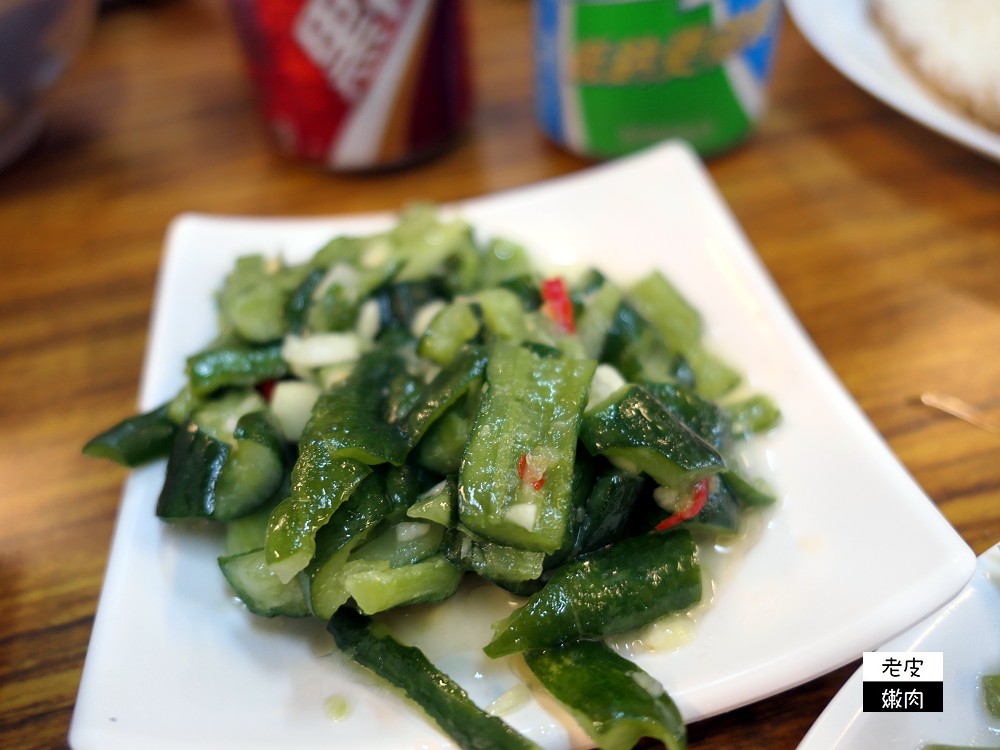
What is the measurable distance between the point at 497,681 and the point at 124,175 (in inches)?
76.0

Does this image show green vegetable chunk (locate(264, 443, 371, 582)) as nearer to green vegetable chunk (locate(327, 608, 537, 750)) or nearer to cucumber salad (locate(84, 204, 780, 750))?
cucumber salad (locate(84, 204, 780, 750))

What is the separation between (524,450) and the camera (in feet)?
3.34

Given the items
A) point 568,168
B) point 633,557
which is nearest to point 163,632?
point 633,557

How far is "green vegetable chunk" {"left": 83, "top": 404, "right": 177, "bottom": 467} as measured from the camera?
1.21 m

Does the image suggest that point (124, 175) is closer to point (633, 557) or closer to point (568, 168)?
point (568, 168)

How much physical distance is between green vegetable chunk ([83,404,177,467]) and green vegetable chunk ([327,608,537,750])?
43cm

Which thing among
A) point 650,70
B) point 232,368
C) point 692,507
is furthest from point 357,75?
point 692,507

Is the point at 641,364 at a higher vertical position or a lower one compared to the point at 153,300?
higher

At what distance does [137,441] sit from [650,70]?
4.32 ft

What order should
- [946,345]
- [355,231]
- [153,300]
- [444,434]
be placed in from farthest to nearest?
[153,300] → [355,231] → [946,345] → [444,434]

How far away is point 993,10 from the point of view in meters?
1.69

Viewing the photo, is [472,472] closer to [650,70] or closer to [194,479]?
[194,479]

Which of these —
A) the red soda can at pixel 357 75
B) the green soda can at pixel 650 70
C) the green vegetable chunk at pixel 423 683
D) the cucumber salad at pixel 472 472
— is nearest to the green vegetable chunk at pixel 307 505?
the cucumber salad at pixel 472 472

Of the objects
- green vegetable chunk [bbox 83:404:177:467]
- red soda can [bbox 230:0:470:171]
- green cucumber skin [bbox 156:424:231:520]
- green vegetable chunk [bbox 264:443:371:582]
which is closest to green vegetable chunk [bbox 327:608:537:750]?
green vegetable chunk [bbox 264:443:371:582]
